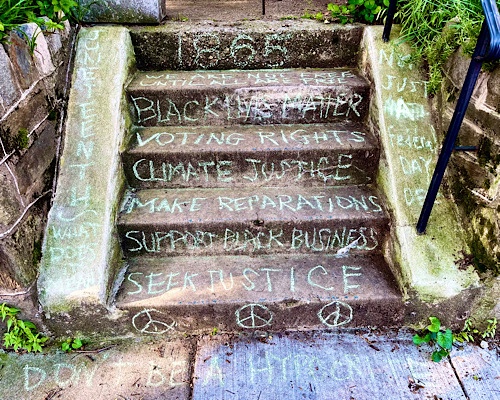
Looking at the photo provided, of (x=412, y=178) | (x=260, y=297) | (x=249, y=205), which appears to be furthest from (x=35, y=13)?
(x=412, y=178)

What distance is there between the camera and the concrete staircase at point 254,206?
2.26 metres

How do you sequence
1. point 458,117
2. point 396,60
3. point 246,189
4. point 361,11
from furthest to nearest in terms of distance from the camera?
1. point 361,11
2. point 396,60
3. point 246,189
4. point 458,117

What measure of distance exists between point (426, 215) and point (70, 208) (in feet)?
6.69

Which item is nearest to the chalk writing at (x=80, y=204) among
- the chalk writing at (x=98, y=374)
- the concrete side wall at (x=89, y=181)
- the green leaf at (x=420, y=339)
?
the concrete side wall at (x=89, y=181)

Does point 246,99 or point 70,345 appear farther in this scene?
point 246,99

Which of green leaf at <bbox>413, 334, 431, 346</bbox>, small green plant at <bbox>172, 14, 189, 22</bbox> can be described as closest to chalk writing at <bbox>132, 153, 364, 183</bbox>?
green leaf at <bbox>413, 334, 431, 346</bbox>

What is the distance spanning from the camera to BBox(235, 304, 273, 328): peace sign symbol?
7.31 feet

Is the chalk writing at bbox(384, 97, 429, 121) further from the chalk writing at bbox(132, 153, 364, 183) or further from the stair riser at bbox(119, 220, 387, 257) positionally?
the stair riser at bbox(119, 220, 387, 257)

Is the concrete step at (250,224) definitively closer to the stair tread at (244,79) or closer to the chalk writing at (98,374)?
the chalk writing at (98,374)

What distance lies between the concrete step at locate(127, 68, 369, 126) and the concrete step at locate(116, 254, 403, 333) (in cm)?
107

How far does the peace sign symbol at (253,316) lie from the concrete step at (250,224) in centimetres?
40

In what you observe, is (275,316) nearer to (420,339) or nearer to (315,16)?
(420,339)

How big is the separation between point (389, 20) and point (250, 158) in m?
1.37

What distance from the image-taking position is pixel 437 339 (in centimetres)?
218
